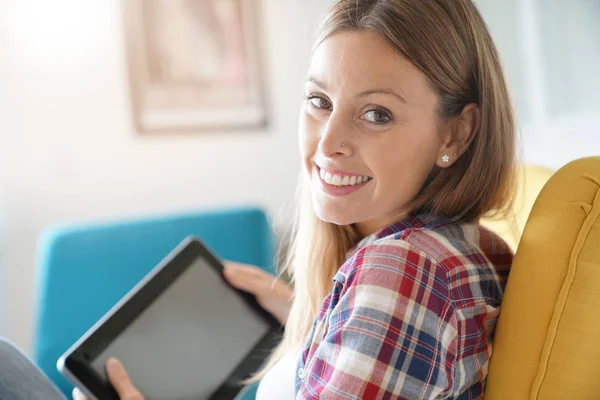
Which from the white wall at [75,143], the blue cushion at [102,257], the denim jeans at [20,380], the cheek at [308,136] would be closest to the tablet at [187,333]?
the denim jeans at [20,380]

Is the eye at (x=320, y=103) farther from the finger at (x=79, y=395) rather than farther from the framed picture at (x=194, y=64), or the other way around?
the framed picture at (x=194, y=64)

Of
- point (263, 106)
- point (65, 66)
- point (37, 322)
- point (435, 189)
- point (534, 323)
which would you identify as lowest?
point (37, 322)

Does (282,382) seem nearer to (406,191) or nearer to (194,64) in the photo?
(406,191)

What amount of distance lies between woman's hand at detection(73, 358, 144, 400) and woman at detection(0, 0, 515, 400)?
0.23 metres

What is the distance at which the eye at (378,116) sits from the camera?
2.78ft

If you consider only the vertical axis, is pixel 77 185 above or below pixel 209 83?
below

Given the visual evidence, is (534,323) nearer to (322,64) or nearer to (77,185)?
(322,64)

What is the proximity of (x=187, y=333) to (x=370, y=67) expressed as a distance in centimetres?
67

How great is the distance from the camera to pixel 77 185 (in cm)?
207

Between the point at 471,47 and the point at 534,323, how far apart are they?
1.18ft

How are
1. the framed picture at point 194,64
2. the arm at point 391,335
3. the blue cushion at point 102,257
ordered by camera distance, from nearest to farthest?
the arm at point 391,335
the blue cushion at point 102,257
the framed picture at point 194,64

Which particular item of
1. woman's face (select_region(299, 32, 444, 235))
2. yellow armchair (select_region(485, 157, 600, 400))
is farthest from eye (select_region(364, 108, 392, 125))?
yellow armchair (select_region(485, 157, 600, 400))

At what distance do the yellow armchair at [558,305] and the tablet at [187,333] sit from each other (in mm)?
587

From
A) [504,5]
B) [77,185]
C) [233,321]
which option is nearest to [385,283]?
[233,321]
